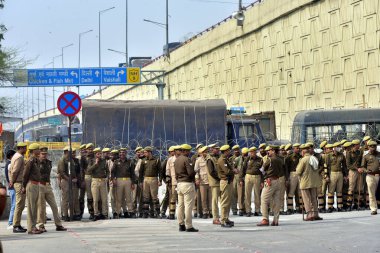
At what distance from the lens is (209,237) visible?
1730 cm

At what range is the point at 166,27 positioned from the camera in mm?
73188

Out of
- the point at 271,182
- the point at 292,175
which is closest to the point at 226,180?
the point at 271,182

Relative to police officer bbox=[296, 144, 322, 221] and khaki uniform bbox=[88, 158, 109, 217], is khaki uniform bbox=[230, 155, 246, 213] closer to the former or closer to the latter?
police officer bbox=[296, 144, 322, 221]

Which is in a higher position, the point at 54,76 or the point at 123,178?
the point at 54,76

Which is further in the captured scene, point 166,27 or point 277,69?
point 166,27

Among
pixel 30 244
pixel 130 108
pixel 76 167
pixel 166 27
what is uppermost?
pixel 166 27

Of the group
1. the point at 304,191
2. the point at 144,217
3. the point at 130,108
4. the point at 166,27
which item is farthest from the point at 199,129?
the point at 166,27

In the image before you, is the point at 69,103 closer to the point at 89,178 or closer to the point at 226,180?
the point at 89,178

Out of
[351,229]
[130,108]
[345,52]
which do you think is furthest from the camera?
[345,52]

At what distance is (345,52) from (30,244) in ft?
98.2

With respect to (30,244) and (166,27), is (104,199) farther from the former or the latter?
(166,27)

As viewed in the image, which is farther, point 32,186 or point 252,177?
point 252,177

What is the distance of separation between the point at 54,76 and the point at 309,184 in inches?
1827

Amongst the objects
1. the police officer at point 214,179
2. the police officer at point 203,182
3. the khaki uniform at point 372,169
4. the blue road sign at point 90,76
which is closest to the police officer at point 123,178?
the police officer at point 203,182
